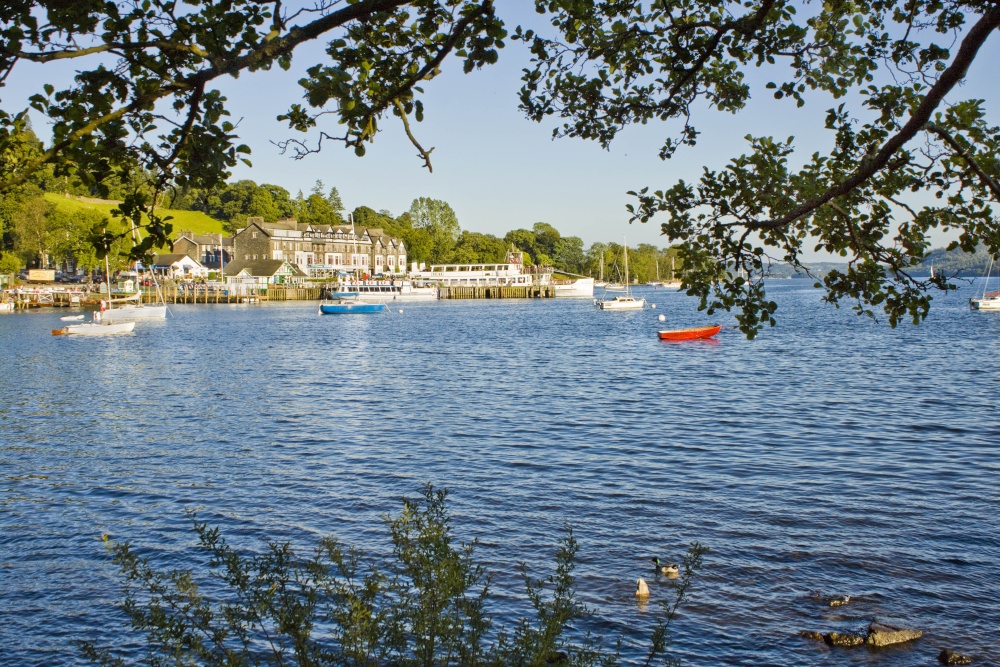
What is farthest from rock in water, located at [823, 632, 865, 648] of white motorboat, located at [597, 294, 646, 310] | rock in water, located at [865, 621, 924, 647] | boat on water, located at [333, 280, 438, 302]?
boat on water, located at [333, 280, 438, 302]

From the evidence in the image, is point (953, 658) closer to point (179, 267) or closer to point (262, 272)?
point (262, 272)

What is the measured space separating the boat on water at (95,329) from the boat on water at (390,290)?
68528 mm

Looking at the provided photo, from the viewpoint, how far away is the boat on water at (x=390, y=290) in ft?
500

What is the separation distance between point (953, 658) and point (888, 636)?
2.81ft

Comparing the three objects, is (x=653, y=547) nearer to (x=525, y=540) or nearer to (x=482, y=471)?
(x=525, y=540)

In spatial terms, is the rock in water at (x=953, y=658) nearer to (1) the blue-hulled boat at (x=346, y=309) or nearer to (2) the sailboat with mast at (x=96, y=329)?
(2) the sailboat with mast at (x=96, y=329)

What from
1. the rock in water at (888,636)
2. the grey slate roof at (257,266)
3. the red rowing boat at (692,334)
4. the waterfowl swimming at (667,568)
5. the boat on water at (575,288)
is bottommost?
the rock in water at (888,636)

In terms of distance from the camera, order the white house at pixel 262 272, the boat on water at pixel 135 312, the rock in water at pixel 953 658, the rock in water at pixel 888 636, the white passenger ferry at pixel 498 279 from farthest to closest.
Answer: the white passenger ferry at pixel 498 279 → the white house at pixel 262 272 → the boat on water at pixel 135 312 → the rock in water at pixel 888 636 → the rock in water at pixel 953 658

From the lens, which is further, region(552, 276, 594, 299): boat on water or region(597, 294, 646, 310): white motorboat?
region(552, 276, 594, 299): boat on water

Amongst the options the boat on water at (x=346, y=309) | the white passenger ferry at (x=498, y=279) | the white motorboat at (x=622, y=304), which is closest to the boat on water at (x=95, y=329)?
the boat on water at (x=346, y=309)

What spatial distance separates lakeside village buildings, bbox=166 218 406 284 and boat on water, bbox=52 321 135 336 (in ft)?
270

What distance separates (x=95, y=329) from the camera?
7656 centimetres

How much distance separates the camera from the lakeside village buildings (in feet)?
544

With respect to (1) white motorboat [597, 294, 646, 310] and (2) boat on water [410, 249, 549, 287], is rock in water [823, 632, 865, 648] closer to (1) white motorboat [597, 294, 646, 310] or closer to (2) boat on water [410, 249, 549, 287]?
(1) white motorboat [597, 294, 646, 310]
